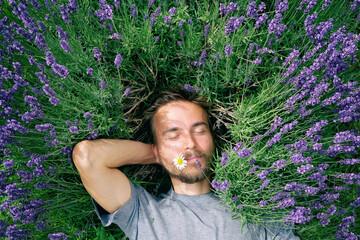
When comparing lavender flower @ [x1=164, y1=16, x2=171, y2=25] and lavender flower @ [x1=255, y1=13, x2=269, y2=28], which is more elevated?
lavender flower @ [x1=255, y1=13, x2=269, y2=28]

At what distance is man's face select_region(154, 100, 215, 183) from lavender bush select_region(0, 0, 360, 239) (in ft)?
0.50

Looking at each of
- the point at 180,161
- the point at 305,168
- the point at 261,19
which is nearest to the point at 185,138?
the point at 180,161

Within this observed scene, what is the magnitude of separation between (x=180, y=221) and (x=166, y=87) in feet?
3.43

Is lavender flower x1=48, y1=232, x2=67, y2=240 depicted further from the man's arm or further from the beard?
the beard

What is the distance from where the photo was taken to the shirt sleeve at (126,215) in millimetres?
2102

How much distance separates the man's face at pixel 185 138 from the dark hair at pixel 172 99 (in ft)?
0.20

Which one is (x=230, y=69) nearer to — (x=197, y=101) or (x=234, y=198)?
(x=197, y=101)

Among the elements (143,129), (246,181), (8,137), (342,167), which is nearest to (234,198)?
(246,181)

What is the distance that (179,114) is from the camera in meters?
2.29

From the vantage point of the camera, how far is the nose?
2.14m

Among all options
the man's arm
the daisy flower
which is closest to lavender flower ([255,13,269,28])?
the daisy flower

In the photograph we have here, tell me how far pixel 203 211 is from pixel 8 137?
139cm

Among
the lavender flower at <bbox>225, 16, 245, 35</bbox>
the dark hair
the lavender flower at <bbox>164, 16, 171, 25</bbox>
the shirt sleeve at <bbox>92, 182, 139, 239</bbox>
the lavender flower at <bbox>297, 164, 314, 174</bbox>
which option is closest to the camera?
the lavender flower at <bbox>297, 164, 314, 174</bbox>

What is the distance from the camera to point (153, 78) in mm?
2584
